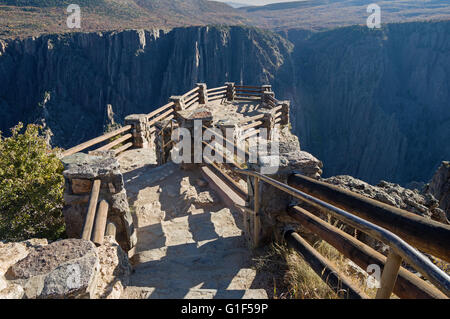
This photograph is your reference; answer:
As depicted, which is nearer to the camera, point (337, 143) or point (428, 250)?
point (428, 250)

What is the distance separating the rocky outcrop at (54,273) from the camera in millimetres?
1889

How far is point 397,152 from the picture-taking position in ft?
A: 150

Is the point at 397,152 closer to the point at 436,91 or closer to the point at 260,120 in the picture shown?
the point at 436,91

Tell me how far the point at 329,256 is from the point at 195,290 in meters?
1.49

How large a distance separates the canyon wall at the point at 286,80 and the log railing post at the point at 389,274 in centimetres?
4541

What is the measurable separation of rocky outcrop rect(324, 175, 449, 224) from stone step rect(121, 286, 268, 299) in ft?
8.33

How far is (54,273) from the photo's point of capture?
199 centimetres

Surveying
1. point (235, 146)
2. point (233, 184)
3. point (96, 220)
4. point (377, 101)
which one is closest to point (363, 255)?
point (96, 220)

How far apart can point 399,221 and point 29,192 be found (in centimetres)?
512

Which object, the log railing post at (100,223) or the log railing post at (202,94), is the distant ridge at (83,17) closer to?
the log railing post at (202,94)

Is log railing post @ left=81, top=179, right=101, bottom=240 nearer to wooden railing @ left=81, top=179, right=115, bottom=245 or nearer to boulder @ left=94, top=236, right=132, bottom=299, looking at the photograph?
wooden railing @ left=81, top=179, right=115, bottom=245

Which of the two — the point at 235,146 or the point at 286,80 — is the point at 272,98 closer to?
the point at 235,146

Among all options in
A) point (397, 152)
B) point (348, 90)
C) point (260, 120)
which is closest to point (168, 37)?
point (348, 90)

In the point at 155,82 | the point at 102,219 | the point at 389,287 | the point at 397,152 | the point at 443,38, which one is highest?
the point at 443,38
